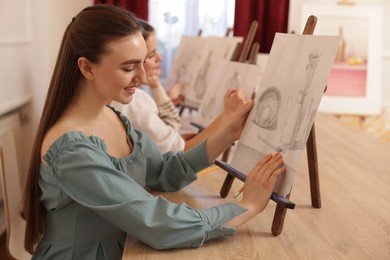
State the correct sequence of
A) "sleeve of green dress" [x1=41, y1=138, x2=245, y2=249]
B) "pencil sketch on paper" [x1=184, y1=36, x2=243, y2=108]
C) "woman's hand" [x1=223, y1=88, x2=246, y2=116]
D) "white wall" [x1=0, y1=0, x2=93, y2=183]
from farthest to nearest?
1. "pencil sketch on paper" [x1=184, y1=36, x2=243, y2=108]
2. "white wall" [x1=0, y1=0, x2=93, y2=183]
3. "woman's hand" [x1=223, y1=88, x2=246, y2=116]
4. "sleeve of green dress" [x1=41, y1=138, x2=245, y2=249]

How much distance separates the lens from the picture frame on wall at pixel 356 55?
371 cm

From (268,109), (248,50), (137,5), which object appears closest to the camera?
(268,109)

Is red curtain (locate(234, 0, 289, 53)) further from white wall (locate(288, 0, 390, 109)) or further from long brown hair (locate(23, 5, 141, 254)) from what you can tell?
long brown hair (locate(23, 5, 141, 254))

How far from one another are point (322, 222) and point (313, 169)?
155 mm

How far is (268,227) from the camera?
1.26 m

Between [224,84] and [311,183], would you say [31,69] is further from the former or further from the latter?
[311,183]

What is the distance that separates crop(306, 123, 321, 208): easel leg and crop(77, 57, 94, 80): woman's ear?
577mm

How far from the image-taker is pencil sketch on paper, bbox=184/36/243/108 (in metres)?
2.57

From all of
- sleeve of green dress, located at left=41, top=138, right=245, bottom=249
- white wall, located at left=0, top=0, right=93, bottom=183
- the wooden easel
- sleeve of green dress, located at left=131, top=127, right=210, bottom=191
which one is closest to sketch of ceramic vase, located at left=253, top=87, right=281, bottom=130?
the wooden easel

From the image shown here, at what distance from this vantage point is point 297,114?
1265mm

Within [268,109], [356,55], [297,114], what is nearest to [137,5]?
[356,55]

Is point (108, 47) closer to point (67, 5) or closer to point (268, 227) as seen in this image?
point (268, 227)

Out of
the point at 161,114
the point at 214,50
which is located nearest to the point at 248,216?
the point at 161,114

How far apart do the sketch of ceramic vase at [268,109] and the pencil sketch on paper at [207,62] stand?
1.12 metres
